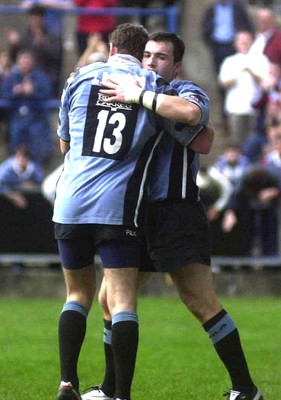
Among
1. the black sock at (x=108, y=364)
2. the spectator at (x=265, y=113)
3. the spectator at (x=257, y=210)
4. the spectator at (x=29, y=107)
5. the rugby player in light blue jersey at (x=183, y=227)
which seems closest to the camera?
the rugby player in light blue jersey at (x=183, y=227)

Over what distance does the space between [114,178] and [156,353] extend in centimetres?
390

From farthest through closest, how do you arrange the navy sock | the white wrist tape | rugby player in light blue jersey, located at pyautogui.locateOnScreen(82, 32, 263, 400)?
rugby player in light blue jersey, located at pyautogui.locateOnScreen(82, 32, 263, 400) → the navy sock → the white wrist tape

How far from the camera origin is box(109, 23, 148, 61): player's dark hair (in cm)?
681

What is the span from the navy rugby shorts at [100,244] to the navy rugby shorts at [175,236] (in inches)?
4.1

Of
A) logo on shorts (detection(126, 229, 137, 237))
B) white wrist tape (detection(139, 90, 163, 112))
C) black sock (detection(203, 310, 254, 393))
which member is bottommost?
black sock (detection(203, 310, 254, 393))

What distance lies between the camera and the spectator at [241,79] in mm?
17766

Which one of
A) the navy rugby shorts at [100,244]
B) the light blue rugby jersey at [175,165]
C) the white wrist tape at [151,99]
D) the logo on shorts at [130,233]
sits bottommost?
the navy rugby shorts at [100,244]

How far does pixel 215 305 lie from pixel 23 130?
10718mm

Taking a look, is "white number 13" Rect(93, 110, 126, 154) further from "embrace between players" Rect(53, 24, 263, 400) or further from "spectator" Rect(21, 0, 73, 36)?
"spectator" Rect(21, 0, 73, 36)

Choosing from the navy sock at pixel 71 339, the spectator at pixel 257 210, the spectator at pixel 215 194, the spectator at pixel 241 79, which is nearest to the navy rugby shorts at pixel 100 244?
the navy sock at pixel 71 339

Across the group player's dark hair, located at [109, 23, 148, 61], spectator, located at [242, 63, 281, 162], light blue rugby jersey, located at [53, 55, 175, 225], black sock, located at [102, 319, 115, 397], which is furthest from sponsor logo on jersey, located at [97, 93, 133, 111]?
spectator, located at [242, 63, 281, 162]

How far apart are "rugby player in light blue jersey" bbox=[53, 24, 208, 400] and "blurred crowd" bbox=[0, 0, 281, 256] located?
10.0m

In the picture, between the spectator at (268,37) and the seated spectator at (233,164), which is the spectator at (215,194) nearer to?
the seated spectator at (233,164)

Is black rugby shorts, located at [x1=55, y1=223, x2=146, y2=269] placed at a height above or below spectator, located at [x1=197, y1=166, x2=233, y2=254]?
above
